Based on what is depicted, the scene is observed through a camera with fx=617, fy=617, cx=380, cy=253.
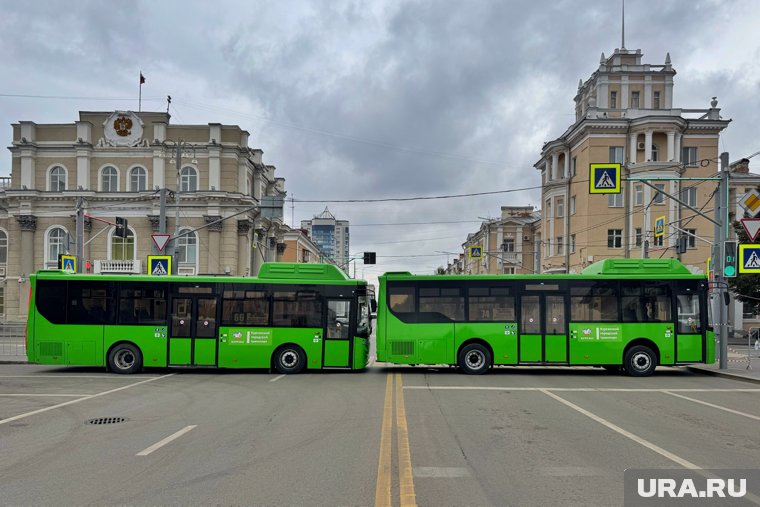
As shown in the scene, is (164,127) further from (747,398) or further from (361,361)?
(747,398)

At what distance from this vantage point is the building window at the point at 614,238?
48.1m

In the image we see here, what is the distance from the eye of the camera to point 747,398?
14.4 metres

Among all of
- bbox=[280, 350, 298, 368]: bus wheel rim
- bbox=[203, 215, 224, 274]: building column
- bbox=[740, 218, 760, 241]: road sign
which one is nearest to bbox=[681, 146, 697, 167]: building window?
bbox=[740, 218, 760, 241]: road sign

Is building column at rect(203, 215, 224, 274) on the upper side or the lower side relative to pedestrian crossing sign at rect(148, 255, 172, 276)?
upper

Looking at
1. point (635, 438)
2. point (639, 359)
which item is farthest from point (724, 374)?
point (635, 438)

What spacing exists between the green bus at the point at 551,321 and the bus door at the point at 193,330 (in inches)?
197

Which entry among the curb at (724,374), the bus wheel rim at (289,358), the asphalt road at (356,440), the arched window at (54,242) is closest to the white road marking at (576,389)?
the asphalt road at (356,440)

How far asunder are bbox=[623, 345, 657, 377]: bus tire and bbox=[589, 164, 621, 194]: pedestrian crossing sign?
4905 mm

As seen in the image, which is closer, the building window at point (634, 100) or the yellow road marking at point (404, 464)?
the yellow road marking at point (404, 464)

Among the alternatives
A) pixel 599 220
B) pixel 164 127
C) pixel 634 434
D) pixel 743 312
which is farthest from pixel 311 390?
pixel 743 312

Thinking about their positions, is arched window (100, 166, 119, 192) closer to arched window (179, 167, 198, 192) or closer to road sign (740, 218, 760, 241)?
arched window (179, 167, 198, 192)

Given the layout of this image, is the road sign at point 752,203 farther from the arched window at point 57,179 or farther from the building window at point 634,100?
the arched window at point 57,179

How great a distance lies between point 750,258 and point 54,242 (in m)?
51.1

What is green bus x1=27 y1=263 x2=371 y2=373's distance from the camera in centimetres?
1834
